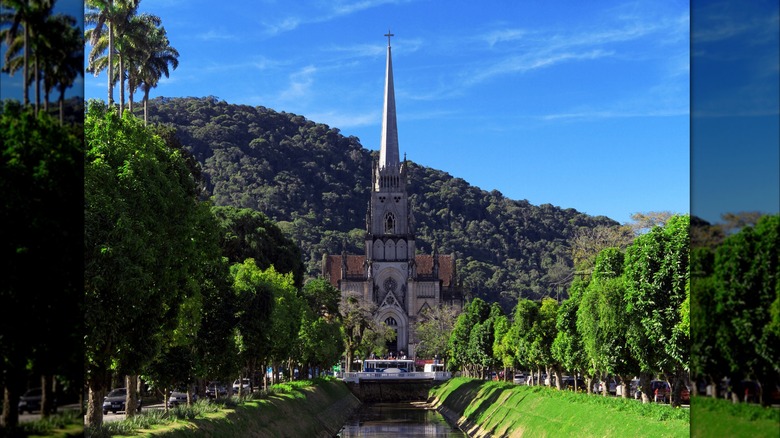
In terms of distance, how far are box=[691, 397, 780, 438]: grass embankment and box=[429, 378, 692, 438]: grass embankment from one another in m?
24.2

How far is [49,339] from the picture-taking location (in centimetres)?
1075

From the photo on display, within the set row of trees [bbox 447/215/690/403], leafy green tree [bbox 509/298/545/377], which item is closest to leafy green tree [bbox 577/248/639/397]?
row of trees [bbox 447/215/690/403]

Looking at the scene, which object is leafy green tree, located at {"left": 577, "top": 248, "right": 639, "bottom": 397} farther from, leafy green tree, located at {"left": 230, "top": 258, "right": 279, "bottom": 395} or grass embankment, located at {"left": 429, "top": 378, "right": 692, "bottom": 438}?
leafy green tree, located at {"left": 230, "top": 258, "right": 279, "bottom": 395}

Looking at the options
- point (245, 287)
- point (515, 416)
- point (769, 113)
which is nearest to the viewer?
point (769, 113)

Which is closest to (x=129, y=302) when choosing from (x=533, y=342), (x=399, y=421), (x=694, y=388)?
(x=694, y=388)

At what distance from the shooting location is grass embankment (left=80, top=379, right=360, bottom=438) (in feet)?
112

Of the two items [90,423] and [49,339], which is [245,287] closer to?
[90,423]

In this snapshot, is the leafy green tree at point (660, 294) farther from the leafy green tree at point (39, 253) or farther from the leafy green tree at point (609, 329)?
the leafy green tree at point (39, 253)

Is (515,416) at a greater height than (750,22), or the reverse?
(750,22)

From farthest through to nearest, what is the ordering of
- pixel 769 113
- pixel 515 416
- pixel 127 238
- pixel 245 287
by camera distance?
pixel 515 416 → pixel 245 287 → pixel 127 238 → pixel 769 113

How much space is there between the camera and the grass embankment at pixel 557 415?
38.5 meters

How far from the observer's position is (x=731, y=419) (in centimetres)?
985

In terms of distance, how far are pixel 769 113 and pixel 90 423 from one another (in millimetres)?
27187

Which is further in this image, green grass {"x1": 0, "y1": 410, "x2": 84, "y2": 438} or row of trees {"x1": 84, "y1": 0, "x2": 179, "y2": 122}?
row of trees {"x1": 84, "y1": 0, "x2": 179, "y2": 122}
